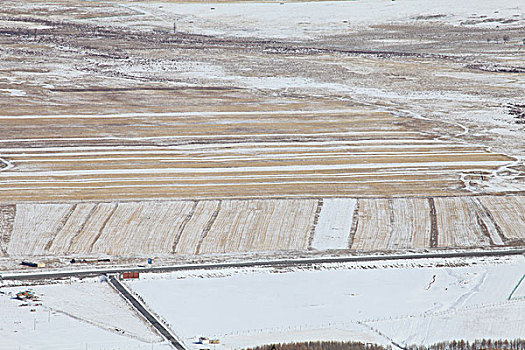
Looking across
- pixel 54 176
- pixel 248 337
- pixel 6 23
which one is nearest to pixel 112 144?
pixel 54 176

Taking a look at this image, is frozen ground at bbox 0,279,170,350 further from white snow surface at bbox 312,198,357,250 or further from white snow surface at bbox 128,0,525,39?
white snow surface at bbox 128,0,525,39

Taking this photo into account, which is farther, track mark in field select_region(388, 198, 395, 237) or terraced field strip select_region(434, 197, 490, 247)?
track mark in field select_region(388, 198, 395, 237)

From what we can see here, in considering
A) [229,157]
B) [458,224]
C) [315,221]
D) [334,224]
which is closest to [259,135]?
[229,157]

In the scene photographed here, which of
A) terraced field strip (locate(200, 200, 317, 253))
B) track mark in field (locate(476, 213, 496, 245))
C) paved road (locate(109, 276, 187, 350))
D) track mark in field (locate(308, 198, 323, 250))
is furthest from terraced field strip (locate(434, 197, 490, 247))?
paved road (locate(109, 276, 187, 350))

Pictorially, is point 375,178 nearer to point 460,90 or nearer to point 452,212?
point 452,212

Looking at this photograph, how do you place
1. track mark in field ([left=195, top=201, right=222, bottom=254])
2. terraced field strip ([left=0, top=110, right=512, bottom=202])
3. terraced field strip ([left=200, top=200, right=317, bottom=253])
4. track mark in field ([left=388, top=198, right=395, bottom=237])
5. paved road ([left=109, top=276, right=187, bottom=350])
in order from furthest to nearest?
terraced field strip ([left=0, top=110, right=512, bottom=202]) < track mark in field ([left=388, top=198, right=395, bottom=237]) < terraced field strip ([left=200, top=200, right=317, bottom=253]) < track mark in field ([left=195, top=201, right=222, bottom=254]) < paved road ([left=109, top=276, right=187, bottom=350])

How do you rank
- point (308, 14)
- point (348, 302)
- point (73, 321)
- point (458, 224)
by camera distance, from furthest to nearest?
point (308, 14) < point (458, 224) < point (348, 302) < point (73, 321)

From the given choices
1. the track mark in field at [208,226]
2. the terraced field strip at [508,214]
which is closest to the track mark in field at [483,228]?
the terraced field strip at [508,214]

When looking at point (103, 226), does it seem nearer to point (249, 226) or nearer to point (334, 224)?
point (249, 226)
